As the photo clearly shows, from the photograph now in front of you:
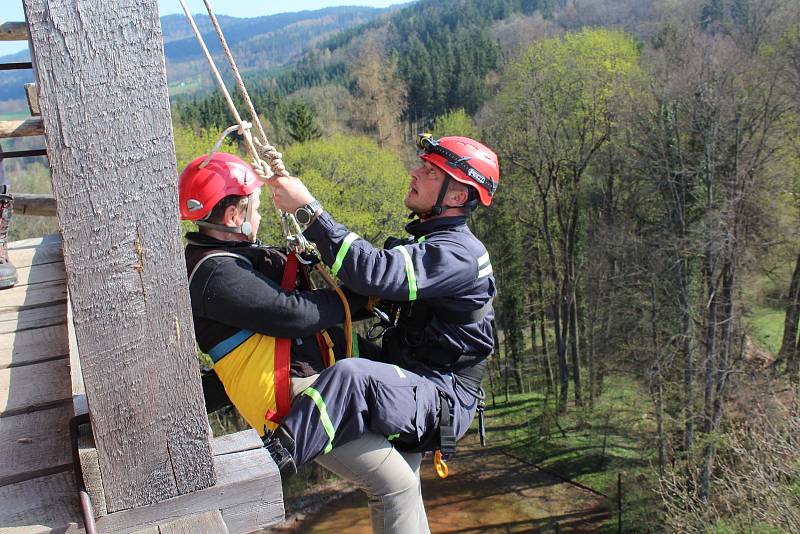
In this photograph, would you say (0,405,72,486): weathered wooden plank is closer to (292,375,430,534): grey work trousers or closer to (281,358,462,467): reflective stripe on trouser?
(281,358,462,467): reflective stripe on trouser

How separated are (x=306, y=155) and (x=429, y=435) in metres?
25.6

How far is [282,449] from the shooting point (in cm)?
230

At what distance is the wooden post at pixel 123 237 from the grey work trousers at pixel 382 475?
950 millimetres

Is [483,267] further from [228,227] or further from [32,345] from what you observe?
[32,345]

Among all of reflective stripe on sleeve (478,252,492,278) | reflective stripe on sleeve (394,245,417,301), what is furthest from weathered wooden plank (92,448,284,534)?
reflective stripe on sleeve (478,252,492,278)

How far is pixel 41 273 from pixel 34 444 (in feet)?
8.98

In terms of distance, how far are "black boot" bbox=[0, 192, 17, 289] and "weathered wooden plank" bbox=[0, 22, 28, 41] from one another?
100cm

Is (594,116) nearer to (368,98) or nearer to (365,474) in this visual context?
(368,98)

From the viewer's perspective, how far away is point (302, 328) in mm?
2455

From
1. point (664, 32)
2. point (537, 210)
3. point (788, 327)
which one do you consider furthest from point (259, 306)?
point (664, 32)

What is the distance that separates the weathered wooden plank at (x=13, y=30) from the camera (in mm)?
4062

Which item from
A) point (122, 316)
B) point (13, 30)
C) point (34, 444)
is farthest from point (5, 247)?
point (122, 316)

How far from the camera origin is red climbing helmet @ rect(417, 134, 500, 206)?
306 centimetres

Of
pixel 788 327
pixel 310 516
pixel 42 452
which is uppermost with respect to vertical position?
pixel 42 452
